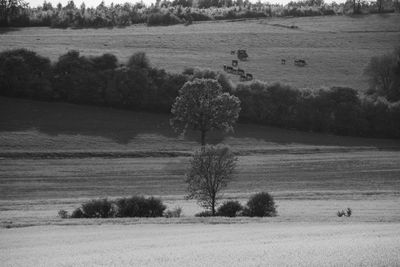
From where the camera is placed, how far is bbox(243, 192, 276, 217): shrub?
40.8 metres

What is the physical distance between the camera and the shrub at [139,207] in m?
40.8

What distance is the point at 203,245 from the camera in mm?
23781

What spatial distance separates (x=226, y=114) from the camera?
244ft

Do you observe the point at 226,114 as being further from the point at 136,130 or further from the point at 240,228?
the point at 240,228

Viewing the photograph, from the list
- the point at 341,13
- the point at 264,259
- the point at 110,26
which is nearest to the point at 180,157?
the point at 264,259

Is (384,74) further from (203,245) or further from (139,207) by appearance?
(203,245)

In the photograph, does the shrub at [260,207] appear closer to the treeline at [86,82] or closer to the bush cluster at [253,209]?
the bush cluster at [253,209]

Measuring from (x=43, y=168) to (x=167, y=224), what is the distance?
34.7 meters

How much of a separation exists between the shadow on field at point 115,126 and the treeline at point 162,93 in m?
1.82

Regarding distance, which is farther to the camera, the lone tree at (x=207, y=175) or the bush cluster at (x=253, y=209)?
the lone tree at (x=207, y=175)

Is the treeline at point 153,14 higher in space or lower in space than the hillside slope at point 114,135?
higher

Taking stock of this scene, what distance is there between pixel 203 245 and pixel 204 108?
50542mm

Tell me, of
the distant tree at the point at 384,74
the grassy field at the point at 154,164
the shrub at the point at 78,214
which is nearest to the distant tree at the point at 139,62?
the grassy field at the point at 154,164

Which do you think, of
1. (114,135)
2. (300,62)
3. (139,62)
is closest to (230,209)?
(114,135)
